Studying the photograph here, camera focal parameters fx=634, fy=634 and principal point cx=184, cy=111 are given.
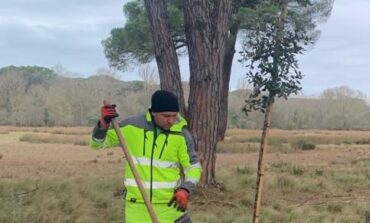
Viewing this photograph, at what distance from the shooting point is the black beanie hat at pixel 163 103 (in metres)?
4.49

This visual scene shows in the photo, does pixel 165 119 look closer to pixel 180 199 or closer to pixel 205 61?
pixel 180 199

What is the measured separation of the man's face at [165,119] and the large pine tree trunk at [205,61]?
5.44 metres

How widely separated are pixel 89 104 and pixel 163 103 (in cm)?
7329

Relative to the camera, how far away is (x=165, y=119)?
4500 mm

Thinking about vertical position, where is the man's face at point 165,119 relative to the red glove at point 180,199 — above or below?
above

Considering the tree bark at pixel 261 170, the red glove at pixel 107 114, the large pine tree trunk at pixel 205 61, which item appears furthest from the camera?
the large pine tree trunk at pixel 205 61

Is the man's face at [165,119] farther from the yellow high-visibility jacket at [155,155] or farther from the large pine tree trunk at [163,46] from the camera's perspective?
the large pine tree trunk at [163,46]

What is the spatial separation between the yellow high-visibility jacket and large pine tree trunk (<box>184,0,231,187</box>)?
5355mm

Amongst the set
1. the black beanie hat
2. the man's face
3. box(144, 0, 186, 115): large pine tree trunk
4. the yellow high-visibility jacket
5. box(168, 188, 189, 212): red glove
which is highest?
box(144, 0, 186, 115): large pine tree trunk

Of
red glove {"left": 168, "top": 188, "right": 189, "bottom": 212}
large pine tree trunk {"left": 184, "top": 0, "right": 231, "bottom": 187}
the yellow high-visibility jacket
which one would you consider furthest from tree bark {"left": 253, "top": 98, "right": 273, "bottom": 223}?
large pine tree trunk {"left": 184, "top": 0, "right": 231, "bottom": 187}

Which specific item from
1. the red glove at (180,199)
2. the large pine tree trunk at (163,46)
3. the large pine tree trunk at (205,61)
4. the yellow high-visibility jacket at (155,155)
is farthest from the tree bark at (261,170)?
the large pine tree trunk at (163,46)

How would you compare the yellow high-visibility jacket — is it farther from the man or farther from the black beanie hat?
the black beanie hat

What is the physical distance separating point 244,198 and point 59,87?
250 feet

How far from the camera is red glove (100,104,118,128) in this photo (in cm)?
439
